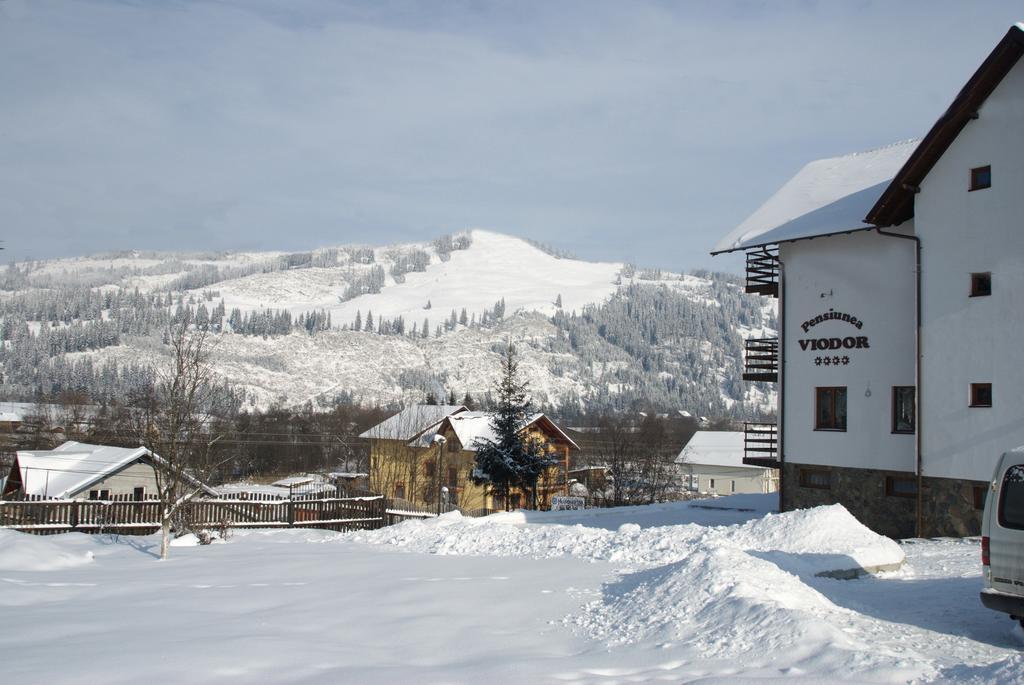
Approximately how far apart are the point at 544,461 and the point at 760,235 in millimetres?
19427

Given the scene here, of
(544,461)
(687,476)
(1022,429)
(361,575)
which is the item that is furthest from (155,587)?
(687,476)

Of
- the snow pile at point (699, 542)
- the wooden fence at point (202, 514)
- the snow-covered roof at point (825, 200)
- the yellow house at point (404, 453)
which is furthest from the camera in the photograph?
the yellow house at point (404, 453)

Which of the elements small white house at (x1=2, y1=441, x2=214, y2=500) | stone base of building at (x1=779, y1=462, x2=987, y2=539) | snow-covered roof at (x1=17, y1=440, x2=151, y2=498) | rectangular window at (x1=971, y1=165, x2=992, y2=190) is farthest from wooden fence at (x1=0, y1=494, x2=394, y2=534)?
rectangular window at (x1=971, y1=165, x2=992, y2=190)

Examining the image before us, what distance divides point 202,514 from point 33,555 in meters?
8.10

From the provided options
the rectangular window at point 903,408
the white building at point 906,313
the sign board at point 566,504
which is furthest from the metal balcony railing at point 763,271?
the sign board at point 566,504

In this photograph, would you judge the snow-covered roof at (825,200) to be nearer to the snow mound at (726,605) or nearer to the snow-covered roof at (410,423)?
the snow mound at (726,605)

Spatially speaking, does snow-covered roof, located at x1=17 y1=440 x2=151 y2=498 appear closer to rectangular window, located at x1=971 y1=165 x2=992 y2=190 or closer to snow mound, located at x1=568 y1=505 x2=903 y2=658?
snow mound, located at x1=568 y1=505 x2=903 y2=658

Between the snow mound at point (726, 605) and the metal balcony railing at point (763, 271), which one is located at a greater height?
the metal balcony railing at point (763, 271)

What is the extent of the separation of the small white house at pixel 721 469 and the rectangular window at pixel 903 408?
7972cm

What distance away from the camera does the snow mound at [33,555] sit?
16734mm

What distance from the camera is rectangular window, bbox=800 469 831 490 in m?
27.0

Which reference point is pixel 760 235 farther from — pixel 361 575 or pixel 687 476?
pixel 687 476

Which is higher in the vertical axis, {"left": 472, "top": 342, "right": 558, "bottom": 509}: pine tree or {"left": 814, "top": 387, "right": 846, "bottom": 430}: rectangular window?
{"left": 814, "top": 387, "right": 846, "bottom": 430}: rectangular window

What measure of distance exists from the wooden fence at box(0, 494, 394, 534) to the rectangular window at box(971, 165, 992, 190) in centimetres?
1999
